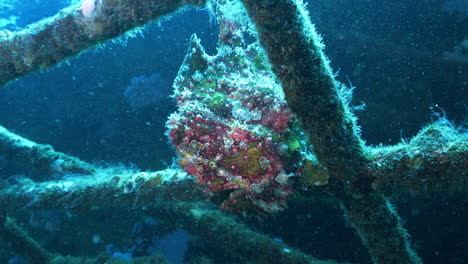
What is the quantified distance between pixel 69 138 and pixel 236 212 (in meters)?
11.3

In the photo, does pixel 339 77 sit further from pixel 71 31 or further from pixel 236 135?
pixel 71 31

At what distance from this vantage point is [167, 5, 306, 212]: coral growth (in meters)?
2.58

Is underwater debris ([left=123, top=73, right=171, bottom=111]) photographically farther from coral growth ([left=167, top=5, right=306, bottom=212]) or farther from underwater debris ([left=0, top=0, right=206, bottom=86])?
coral growth ([left=167, top=5, right=306, bottom=212])

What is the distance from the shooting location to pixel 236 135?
107 inches

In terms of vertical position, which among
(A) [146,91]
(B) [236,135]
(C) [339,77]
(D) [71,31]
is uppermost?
(A) [146,91]

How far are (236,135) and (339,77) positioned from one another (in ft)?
24.5

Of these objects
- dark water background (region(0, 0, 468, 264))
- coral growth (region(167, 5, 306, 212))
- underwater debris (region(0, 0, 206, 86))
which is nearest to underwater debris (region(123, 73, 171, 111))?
dark water background (region(0, 0, 468, 264))

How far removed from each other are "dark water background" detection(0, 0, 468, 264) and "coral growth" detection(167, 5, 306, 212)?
92cm

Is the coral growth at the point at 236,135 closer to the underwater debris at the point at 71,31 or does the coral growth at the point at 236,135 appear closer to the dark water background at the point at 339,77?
the underwater debris at the point at 71,31

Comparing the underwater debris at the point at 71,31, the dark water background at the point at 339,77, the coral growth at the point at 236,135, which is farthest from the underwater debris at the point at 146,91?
the coral growth at the point at 236,135

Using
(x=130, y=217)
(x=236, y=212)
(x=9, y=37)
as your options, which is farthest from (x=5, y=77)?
(x=130, y=217)

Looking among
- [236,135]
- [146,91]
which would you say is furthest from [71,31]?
[146,91]

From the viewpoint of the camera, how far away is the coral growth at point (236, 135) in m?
2.58

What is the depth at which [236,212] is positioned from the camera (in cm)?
271
